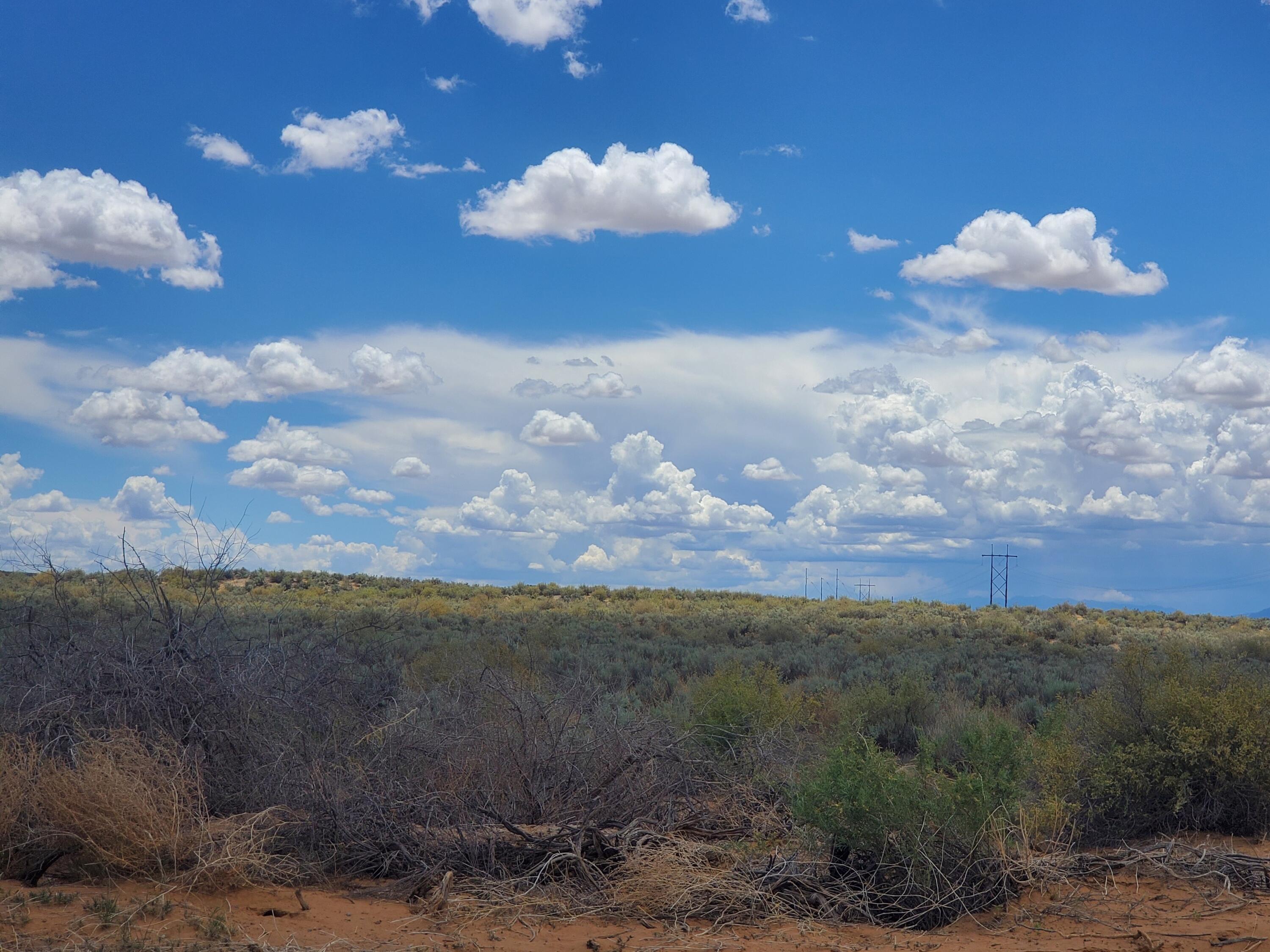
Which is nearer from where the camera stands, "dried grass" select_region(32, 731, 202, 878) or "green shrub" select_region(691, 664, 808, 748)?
"dried grass" select_region(32, 731, 202, 878)

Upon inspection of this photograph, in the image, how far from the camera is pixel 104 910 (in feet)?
23.8

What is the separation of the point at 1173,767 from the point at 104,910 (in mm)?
9453

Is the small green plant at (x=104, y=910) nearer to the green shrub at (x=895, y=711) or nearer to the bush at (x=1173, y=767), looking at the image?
the bush at (x=1173, y=767)

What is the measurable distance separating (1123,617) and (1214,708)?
153 ft

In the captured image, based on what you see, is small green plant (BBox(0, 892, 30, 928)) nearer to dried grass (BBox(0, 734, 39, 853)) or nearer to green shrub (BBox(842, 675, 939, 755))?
dried grass (BBox(0, 734, 39, 853))

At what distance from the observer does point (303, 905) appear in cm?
795

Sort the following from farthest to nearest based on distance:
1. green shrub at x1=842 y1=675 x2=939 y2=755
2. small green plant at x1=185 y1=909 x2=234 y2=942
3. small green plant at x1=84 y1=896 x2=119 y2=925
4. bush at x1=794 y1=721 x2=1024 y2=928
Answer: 1. green shrub at x1=842 y1=675 x2=939 y2=755
2. bush at x1=794 y1=721 x2=1024 y2=928
3. small green plant at x1=84 y1=896 x2=119 y2=925
4. small green plant at x1=185 y1=909 x2=234 y2=942

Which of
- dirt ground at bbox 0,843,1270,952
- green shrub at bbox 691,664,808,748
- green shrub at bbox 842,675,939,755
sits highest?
green shrub at bbox 691,664,808,748

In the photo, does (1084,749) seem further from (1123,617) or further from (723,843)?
(1123,617)

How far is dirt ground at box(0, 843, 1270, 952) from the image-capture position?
23.3 ft

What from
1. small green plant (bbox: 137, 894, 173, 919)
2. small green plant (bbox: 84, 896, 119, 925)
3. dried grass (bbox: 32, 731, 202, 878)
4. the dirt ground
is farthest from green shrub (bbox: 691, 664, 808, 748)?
small green plant (bbox: 84, 896, 119, 925)

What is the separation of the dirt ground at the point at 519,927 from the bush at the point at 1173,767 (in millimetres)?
1967

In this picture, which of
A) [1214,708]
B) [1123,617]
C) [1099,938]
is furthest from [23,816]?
[1123,617]

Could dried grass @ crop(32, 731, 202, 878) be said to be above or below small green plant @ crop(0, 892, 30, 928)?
above
